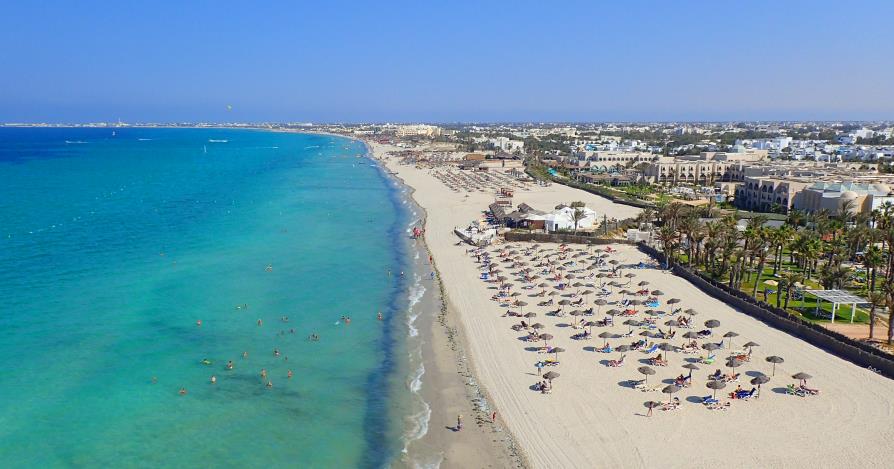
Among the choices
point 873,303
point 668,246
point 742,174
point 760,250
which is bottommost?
point 668,246

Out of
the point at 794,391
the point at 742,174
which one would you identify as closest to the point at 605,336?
the point at 794,391

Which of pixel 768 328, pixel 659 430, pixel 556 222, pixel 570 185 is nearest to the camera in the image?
pixel 659 430

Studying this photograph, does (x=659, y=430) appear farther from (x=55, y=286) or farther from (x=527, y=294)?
(x=55, y=286)

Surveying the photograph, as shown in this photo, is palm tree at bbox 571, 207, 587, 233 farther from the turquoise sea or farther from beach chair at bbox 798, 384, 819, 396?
beach chair at bbox 798, 384, 819, 396

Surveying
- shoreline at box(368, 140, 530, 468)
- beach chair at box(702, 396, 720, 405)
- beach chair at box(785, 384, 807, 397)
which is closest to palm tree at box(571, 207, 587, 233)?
shoreline at box(368, 140, 530, 468)

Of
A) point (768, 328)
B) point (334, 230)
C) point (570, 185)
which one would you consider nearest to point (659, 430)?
point (768, 328)

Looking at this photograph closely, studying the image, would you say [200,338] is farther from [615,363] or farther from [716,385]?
[716,385]

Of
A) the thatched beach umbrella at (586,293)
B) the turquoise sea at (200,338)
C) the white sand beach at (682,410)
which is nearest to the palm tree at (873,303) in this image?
the white sand beach at (682,410)
